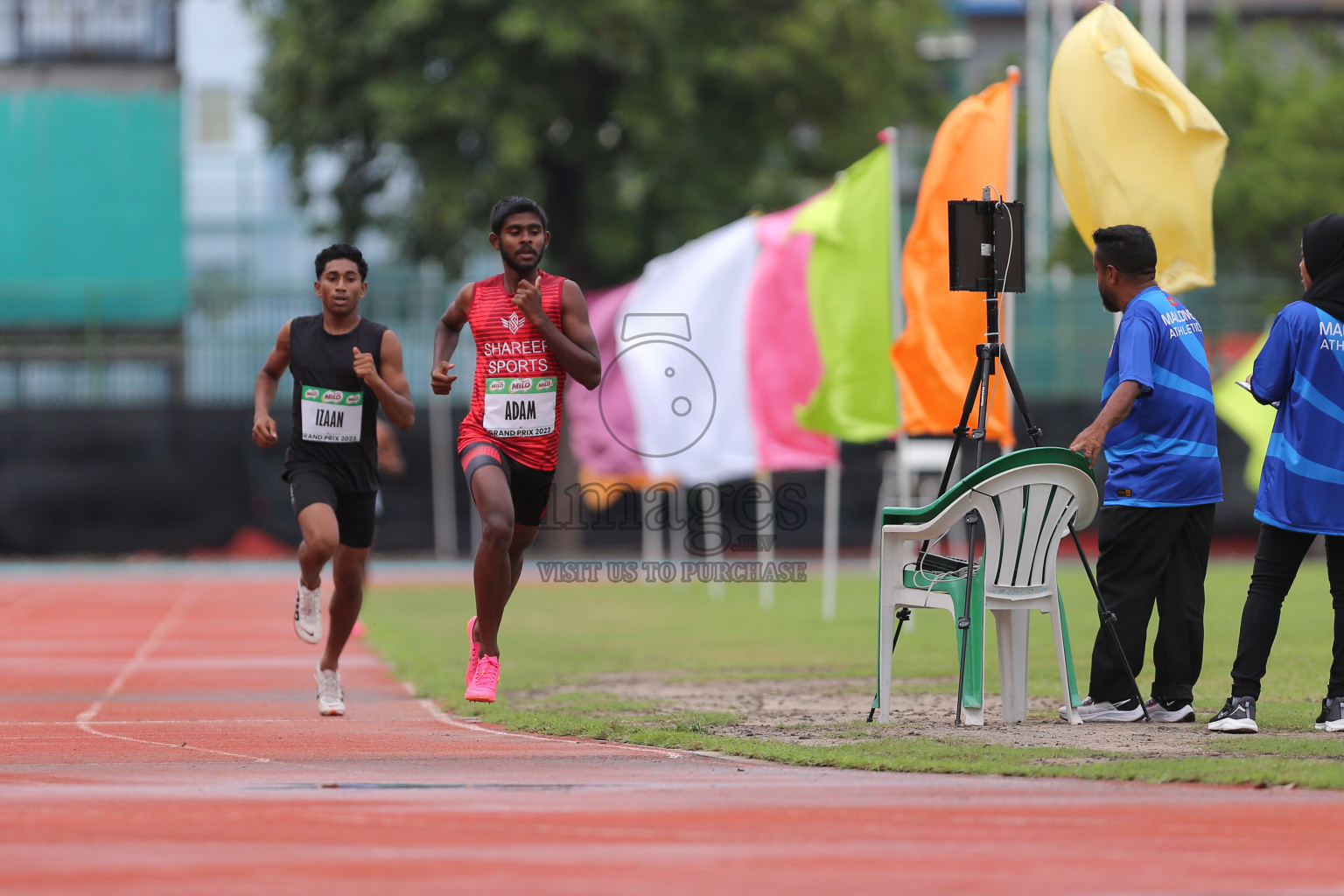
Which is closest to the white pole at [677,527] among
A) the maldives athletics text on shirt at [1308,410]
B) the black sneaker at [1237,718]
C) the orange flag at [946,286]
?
the orange flag at [946,286]

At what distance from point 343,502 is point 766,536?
11926 millimetres

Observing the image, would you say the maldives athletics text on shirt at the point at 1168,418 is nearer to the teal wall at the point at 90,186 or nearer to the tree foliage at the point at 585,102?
the tree foliage at the point at 585,102

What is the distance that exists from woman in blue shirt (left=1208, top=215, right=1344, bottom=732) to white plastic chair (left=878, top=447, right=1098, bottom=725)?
2.63ft

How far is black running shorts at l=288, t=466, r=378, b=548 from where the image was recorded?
29.7ft

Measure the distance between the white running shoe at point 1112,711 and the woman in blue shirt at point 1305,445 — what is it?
1.59ft


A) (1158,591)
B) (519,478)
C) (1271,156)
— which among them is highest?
(1271,156)

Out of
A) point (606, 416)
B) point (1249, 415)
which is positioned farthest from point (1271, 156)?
point (606, 416)

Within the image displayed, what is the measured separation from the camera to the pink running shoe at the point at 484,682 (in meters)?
8.64

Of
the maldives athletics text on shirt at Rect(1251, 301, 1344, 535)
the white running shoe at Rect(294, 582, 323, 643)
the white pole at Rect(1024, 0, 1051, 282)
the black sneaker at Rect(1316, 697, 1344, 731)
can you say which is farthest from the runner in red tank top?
the white pole at Rect(1024, 0, 1051, 282)

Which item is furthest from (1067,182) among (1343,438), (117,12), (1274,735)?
(117,12)

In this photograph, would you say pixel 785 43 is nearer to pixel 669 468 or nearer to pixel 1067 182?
pixel 669 468

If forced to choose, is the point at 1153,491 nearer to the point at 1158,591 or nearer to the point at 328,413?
the point at 1158,591

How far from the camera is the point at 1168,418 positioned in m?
8.13

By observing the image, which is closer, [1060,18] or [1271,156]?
[1271,156]
